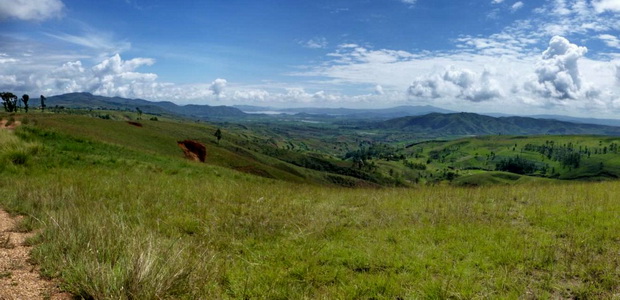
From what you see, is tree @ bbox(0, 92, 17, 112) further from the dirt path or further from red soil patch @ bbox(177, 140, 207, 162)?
the dirt path

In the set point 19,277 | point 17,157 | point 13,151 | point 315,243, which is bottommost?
point 315,243

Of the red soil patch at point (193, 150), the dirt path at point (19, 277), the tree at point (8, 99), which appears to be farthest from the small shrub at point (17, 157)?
the tree at point (8, 99)

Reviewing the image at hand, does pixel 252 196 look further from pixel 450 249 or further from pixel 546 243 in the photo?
pixel 546 243

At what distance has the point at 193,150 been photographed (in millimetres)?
65688

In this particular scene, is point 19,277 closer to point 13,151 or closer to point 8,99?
point 13,151

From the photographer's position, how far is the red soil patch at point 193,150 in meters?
62.6

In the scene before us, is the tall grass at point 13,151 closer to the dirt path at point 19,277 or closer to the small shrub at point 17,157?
the small shrub at point 17,157

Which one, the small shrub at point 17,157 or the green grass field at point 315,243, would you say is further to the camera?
the small shrub at point 17,157

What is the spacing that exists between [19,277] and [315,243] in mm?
5234

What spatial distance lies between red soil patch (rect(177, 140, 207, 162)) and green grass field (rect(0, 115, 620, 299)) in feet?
171

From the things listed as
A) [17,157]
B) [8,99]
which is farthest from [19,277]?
[8,99]

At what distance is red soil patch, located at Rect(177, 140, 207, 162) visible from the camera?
62.6m

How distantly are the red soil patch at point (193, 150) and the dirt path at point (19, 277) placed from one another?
58.1 meters

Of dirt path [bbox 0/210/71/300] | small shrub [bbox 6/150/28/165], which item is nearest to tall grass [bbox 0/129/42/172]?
small shrub [bbox 6/150/28/165]
